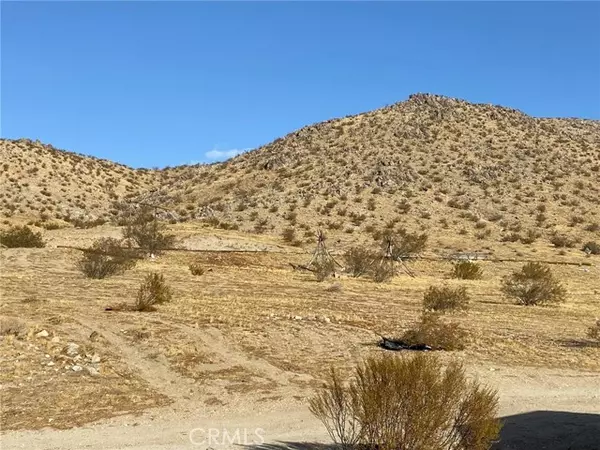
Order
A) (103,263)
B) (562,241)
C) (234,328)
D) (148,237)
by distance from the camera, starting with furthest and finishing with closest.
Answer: (562,241) < (148,237) < (103,263) < (234,328)

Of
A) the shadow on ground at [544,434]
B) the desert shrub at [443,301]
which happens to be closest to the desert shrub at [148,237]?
the desert shrub at [443,301]

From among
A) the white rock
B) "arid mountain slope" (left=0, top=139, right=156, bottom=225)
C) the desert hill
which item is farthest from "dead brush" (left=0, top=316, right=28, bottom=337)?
"arid mountain slope" (left=0, top=139, right=156, bottom=225)

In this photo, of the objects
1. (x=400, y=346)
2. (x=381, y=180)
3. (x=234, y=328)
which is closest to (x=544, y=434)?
(x=400, y=346)

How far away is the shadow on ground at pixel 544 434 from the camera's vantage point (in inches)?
343

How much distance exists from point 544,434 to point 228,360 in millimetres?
6572

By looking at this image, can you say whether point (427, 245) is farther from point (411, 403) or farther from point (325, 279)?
point (411, 403)

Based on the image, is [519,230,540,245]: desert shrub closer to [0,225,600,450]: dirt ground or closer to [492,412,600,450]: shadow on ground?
[0,225,600,450]: dirt ground

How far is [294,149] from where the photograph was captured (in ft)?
235

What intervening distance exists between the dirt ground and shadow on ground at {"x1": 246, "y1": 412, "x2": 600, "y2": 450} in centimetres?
3

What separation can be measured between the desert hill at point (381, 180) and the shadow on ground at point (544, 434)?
34623 mm

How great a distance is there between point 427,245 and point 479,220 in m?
10.1

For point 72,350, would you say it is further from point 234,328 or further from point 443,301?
point 443,301

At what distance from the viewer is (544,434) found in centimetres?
930

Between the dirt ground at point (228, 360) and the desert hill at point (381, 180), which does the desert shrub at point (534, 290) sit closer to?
the dirt ground at point (228, 360)
